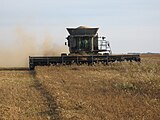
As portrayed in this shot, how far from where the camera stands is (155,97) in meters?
16.6

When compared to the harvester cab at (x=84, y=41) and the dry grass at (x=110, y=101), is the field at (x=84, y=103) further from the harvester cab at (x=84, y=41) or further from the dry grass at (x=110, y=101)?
the harvester cab at (x=84, y=41)

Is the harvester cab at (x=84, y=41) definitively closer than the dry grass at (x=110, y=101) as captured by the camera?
No

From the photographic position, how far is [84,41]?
4562 centimetres

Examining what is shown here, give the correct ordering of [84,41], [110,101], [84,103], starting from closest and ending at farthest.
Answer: [84,103] < [110,101] < [84,41]

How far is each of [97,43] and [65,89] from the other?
26816 millimetres

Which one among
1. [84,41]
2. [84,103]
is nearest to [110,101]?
[84,103]

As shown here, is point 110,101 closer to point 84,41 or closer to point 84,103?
point 84,103

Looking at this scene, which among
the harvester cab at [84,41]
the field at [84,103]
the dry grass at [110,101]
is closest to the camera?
the dry grass at [110,101]

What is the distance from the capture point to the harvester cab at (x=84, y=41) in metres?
45.5

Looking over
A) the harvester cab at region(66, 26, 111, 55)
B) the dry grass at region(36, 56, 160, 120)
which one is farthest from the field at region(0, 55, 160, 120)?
the harvester cab at region(66, 26, 111, 55)

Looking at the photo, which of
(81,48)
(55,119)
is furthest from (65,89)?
(81,48)

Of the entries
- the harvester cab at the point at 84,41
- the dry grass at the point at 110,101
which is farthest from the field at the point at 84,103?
the harvester cab at the point at 84,41

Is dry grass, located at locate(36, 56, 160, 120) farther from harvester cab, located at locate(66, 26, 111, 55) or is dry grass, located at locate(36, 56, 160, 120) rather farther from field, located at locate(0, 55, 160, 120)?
harvester cab, located at locate(66, 26, 111, 55)

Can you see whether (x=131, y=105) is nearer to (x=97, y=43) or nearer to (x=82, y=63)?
(x=82, y=63)
